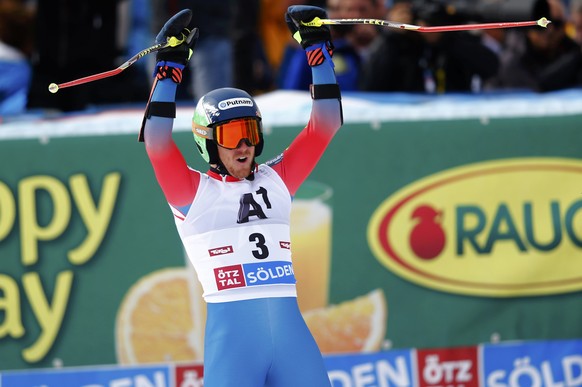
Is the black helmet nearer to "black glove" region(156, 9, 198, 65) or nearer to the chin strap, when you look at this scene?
the chin strap

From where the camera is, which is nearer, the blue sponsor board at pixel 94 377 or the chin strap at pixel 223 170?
the chin strap at pixel 223 170

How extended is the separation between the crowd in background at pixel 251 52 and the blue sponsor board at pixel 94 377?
206 centimetres

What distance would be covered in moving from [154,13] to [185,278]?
6.85 feet

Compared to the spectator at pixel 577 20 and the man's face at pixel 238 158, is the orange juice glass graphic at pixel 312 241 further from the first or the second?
the spectator at pixel 577 20

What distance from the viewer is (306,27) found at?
5359mm

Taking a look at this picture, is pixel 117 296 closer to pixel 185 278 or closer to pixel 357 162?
pixel 185 278

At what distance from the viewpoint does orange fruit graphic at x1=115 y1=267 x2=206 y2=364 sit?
6.92 meters

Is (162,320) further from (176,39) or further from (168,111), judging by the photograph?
(176,39)

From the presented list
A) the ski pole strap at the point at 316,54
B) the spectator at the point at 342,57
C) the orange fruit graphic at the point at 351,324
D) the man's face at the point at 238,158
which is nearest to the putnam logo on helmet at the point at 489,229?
the orange fruit graphic at the point at 351,324

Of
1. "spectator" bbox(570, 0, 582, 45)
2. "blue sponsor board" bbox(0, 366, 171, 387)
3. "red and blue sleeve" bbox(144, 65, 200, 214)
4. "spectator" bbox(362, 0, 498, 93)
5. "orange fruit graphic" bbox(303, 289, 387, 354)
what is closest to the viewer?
"red and blue sleeve" bbox(144, 65, 200, 214)

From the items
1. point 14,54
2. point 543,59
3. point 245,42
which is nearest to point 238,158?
point 245,42

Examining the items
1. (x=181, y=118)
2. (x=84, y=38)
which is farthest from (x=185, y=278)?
(x=84, y=38)

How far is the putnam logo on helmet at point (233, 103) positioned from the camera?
516 centimetres

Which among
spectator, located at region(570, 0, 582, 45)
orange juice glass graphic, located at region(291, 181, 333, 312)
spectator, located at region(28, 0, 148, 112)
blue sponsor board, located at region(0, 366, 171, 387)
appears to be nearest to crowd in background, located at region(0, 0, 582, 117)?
spectator, located at region(28, 0, 148, 112)
